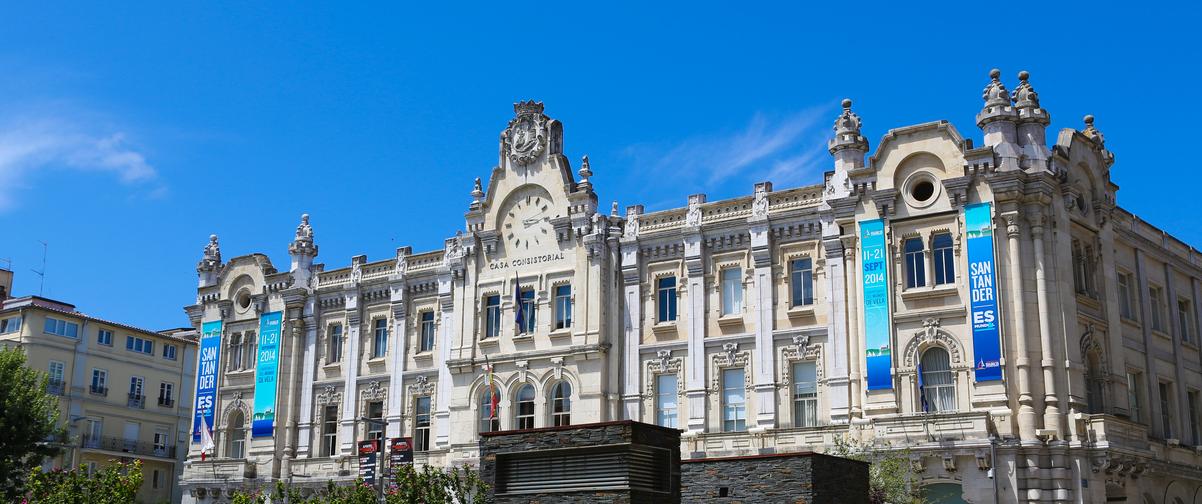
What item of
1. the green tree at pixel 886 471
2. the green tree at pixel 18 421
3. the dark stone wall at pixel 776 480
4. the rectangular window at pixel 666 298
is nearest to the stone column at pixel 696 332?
the rectangular window at pixel 666 298

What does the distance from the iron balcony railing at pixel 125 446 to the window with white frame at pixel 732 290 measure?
43.1m

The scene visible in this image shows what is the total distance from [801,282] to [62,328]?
47.8 meters

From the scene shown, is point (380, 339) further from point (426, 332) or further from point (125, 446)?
point (125, 446)

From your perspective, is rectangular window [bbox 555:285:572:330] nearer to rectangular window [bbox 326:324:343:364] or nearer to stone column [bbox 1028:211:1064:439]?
rectangular window [bbox 326:324:343:364]

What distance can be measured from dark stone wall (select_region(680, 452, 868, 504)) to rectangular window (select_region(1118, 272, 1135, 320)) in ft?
78.9

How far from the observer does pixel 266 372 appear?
64812 mm

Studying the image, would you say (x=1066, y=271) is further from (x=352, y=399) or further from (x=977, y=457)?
(x=352, y=399)

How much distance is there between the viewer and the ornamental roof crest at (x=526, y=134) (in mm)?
58750

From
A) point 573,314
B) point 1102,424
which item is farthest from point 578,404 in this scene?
point 1102,424

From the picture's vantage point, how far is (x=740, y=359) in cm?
5175

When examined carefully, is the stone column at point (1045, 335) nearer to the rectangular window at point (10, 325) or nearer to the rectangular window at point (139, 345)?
the rectangular window at point (139, 345)

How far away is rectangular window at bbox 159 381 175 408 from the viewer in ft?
274

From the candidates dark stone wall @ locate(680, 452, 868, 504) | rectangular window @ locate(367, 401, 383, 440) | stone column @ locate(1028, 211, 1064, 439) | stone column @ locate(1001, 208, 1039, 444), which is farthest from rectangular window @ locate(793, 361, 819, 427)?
rectangular window @ locate(367, 401, 383, 440)

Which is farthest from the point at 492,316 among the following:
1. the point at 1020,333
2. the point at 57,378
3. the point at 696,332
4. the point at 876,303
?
the point at 57,378
